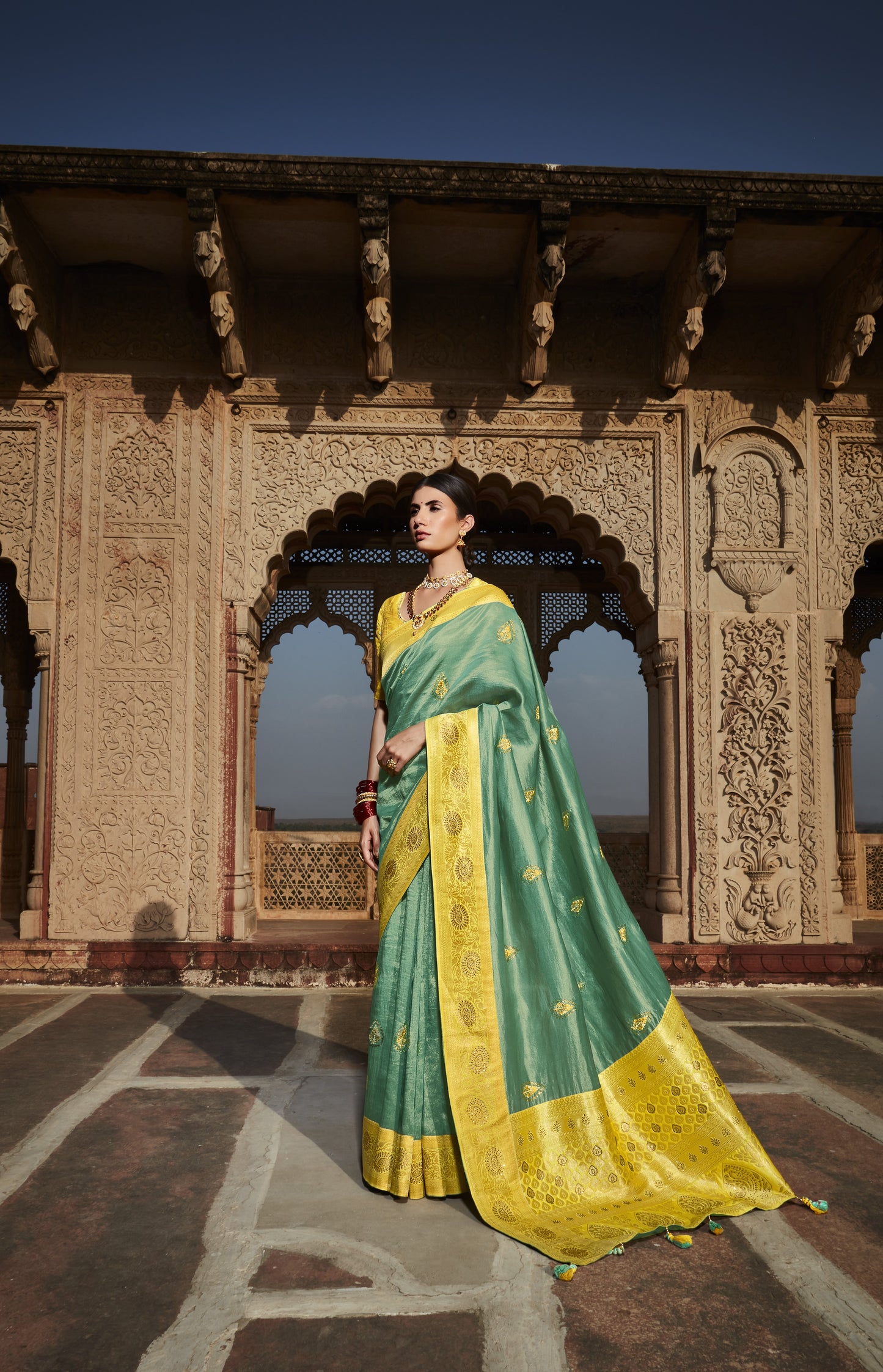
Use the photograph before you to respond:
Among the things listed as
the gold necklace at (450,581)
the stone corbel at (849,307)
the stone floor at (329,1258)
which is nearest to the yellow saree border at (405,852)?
the gold necklace at (450,581)

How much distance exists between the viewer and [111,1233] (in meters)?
2.00

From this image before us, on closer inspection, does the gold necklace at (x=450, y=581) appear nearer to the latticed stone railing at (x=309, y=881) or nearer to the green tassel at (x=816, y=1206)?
the green tassel at (x=816, y=1206)

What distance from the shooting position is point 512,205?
4.77 m

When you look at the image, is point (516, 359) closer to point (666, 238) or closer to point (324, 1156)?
point (666, 238)

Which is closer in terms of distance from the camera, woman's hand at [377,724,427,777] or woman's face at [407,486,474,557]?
woman's hand at [377,724,427,777]

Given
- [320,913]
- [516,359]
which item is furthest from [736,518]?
[320,913]

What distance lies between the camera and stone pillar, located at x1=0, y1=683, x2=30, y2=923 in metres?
7.44

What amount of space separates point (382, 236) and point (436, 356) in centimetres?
88

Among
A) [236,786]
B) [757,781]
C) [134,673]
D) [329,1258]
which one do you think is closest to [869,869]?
[757,781]

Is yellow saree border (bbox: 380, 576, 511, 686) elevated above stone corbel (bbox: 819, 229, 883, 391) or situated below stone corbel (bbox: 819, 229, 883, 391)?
below

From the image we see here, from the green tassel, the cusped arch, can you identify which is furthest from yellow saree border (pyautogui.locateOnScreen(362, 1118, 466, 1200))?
the cusped arch

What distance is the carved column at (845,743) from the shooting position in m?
7.91

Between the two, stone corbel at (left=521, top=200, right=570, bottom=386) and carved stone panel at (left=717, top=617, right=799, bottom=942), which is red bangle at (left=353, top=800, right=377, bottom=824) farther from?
stone corbel at (left=521, top=200, right=570, bottom=386)

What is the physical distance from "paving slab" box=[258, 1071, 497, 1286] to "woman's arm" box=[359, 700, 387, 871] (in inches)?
29.7
